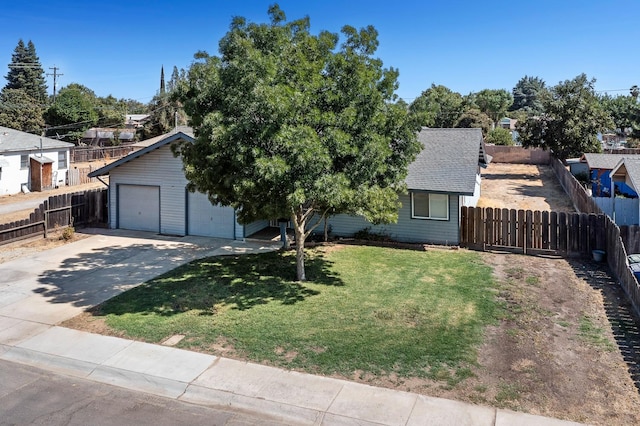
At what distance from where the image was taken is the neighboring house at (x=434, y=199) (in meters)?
18.2

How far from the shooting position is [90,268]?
1572cm

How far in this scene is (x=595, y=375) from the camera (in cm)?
841

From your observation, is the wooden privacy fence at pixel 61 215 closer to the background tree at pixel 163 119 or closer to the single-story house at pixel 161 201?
the single-story house at pixel 161 201

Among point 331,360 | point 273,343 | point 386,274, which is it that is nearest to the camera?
point 331,360

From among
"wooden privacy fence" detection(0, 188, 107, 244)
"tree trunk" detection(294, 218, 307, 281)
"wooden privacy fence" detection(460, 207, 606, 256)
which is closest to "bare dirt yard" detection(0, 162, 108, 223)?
"wooden privacy fence" detection(0, 188, 107, 244)

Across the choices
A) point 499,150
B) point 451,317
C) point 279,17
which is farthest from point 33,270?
point 499,150

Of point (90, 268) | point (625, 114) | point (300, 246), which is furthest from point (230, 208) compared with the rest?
point (625, 114)

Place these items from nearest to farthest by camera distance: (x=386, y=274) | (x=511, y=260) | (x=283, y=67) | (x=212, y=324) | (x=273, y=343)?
(x=273, y=343)
(x=212, y=324)
(x=283, y=67)
(x=386, y=274)
(x=511, y=260)

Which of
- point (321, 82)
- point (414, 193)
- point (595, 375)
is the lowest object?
point (595, 375)

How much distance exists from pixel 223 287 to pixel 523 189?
2686cm

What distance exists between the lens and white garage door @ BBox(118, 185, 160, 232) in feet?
70.1

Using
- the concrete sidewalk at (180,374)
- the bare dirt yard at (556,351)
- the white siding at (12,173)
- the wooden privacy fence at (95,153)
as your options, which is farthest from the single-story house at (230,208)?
the wooden privacy fence at (95,153)

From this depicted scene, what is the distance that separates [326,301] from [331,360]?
3342mm

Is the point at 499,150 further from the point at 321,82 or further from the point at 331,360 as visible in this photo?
the point at 331,360
